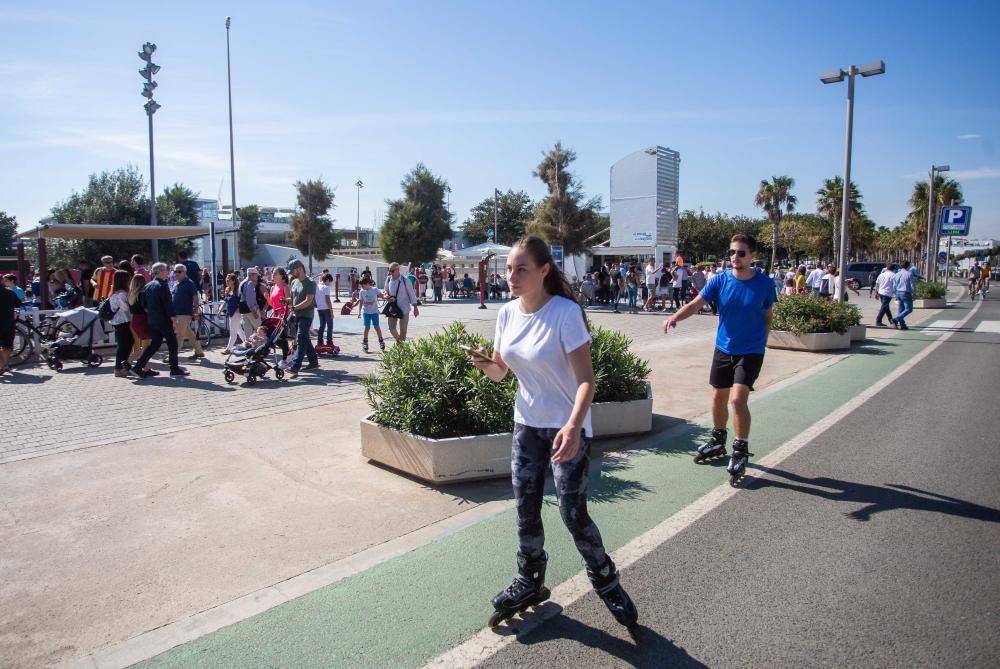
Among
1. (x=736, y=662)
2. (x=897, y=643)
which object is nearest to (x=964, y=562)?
(x=897, y=643)

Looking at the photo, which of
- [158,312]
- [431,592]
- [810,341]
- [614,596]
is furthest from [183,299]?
[810,341]

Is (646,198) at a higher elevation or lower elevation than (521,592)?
higher

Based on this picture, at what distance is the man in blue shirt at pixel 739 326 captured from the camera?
508 cm

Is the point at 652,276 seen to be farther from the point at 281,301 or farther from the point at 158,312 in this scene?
the point at 158,312

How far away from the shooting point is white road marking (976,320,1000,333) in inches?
653

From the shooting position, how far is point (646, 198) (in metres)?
32.1

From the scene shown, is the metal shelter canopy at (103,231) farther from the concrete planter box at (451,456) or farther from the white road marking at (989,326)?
the white road marking at (989,326)

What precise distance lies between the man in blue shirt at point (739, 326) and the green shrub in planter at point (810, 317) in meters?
7.72

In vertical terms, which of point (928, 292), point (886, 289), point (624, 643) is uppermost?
point (886, 289)

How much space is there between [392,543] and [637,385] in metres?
3.38

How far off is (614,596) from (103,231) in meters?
15.0

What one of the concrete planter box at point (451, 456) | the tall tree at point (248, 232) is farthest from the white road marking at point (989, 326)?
the tall tree at point (248, 232)

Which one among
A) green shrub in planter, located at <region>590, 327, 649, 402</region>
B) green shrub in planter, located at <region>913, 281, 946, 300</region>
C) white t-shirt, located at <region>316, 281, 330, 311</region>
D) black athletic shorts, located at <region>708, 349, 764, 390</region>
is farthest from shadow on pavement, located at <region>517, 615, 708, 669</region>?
green shrub in planter, located at <region>913, 281, 946, 300</region>

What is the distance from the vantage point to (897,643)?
2.87 metres
